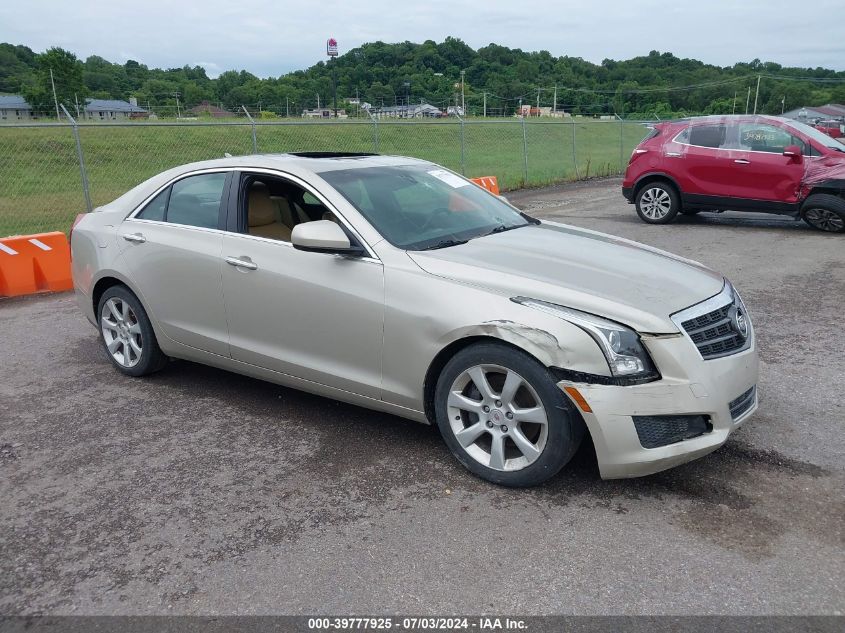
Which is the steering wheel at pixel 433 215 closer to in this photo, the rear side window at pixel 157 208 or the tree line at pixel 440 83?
the rear side window at pixel 157 208

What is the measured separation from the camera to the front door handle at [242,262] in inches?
172

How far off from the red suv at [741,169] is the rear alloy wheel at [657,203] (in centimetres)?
2

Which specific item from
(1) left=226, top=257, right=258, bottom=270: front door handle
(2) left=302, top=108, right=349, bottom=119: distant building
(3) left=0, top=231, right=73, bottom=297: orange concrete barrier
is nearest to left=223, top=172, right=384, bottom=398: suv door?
(1) left=226, top=257, right=258, bottom=270: front door handle

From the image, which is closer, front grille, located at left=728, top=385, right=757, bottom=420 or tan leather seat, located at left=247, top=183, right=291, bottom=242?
front grille, located at left=728, top=385, right=757, bottom=420


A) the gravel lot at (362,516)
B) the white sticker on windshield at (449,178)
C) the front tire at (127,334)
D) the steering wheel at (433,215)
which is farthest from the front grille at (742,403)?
the front tire at (127,334)

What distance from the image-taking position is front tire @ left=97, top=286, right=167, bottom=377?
16.7ft

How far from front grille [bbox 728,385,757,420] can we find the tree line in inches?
1452

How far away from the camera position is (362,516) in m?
3.36

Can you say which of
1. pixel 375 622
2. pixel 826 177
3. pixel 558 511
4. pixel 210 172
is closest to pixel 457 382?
pixel 558 511

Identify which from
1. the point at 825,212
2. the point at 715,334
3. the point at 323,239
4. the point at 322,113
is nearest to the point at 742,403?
the point at 715,334

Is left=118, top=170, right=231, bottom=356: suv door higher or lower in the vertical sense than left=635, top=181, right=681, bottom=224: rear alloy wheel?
higher

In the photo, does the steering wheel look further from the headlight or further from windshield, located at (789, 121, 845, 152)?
windshield, located at (789, 121, 845, 152)

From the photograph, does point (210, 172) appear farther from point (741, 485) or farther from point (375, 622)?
point (741, 485)

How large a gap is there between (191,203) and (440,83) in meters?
71.5
